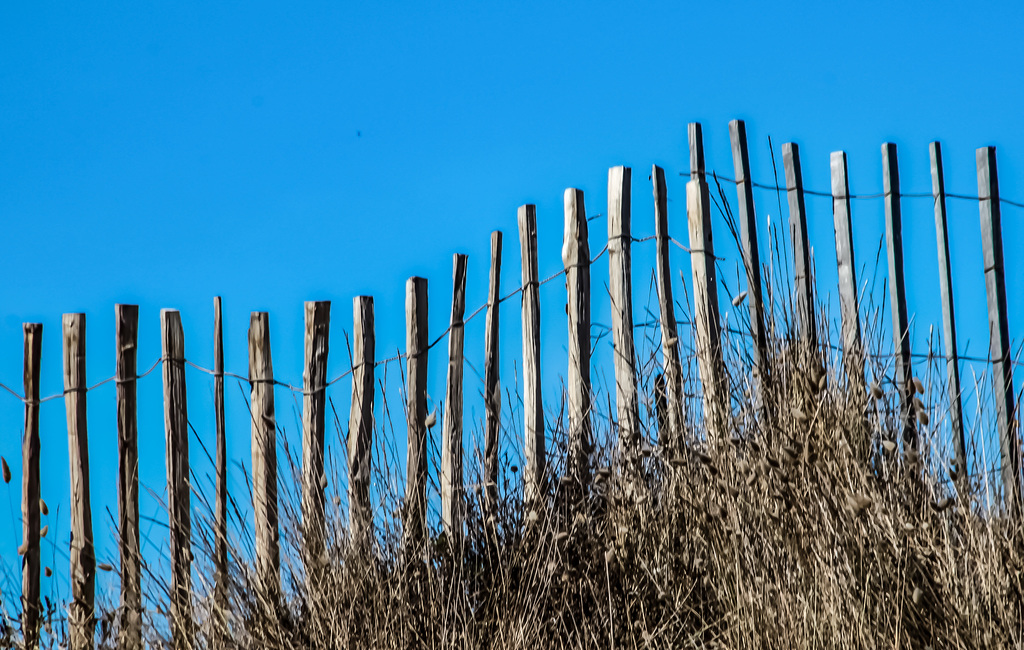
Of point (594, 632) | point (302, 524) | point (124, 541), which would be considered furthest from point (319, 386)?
point (594, 632)

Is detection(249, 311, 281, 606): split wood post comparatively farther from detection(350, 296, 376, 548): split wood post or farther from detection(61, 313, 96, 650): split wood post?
detection(61, 313, 96, 650): split wood post

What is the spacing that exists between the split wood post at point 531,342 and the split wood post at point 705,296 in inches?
25.0

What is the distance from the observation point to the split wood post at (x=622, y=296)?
3.79 meters

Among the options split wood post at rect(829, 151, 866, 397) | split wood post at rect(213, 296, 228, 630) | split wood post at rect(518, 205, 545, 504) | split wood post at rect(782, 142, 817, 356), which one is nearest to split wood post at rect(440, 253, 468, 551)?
split wood post at rect(518, 205, 545, 504)

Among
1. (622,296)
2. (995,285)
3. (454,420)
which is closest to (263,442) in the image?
(454,420)

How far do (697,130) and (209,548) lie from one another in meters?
2.75

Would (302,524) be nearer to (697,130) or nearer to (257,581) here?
(257,581)

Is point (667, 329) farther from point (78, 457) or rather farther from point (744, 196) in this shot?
point (78, 457)

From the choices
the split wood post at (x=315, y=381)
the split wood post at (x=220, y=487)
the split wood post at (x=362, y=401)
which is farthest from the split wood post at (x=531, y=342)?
the split wood post at (x=220, y=487)

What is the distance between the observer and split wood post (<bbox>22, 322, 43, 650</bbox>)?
13.5ft

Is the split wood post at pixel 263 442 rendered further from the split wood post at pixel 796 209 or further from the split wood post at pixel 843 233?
the split wood post at pixel 843 233

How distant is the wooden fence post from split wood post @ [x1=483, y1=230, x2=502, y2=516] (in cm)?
27

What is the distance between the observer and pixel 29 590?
13.5 ft

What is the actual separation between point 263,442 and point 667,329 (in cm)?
163
